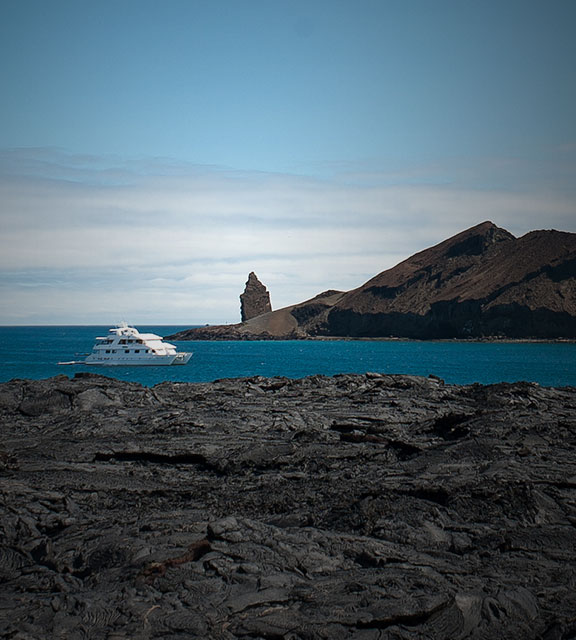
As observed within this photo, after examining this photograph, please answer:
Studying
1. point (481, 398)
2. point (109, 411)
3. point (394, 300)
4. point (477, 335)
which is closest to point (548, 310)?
point (477, 335)

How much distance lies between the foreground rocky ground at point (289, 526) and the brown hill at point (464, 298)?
127 meters

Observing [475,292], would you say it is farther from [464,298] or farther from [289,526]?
[289,526]

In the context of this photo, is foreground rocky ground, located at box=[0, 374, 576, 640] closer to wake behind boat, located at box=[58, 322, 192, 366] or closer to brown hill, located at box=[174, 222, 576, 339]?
wake behind boat, located at box=[58, 322, 192, 366]

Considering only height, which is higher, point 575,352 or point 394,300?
point 394,300

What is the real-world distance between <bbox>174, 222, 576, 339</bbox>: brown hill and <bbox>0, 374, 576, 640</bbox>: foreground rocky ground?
127m

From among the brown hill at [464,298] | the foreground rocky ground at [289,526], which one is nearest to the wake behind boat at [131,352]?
the foreground rocky ground at [289,526]

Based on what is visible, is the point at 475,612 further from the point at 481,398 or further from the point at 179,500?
the point at 481,398

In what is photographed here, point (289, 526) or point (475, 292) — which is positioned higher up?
point (475, 292)

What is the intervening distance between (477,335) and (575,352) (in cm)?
4069

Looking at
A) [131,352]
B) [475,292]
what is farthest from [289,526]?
[475,292]

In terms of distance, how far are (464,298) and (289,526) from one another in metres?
145

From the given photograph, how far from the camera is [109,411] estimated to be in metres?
20.7

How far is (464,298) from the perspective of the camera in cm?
14912

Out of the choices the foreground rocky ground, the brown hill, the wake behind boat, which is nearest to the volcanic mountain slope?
the brown hill
